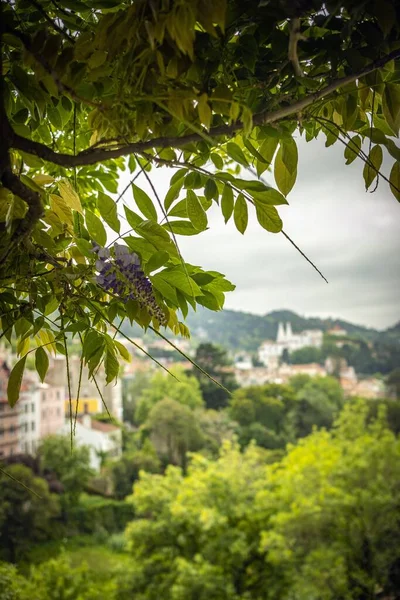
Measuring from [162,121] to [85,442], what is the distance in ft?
45.9

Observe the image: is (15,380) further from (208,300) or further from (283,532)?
(283,532)

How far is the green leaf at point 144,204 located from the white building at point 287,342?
2209cm

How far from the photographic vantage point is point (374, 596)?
6.96m

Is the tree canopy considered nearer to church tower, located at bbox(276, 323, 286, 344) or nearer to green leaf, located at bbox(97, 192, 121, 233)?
green leaf, located at bbox(97, 192, 121, 233)

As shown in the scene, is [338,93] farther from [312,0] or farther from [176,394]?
[176,394]

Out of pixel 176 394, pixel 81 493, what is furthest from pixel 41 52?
pixel 176 394

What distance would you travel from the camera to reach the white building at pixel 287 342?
2280cm

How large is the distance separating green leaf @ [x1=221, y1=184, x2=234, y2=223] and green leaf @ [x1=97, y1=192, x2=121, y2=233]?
0.08 m

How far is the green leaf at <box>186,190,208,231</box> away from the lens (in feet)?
1.25

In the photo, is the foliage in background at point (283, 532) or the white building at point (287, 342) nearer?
the foliage in background at point (283, 532)

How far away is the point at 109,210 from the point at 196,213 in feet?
0.20

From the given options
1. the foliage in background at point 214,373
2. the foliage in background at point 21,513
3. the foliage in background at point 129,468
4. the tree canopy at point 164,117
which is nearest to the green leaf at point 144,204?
the tree canopy at point 164,117

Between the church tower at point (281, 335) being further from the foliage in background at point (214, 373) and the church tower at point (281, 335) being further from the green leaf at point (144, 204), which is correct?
the green leaf at point (144, 204)

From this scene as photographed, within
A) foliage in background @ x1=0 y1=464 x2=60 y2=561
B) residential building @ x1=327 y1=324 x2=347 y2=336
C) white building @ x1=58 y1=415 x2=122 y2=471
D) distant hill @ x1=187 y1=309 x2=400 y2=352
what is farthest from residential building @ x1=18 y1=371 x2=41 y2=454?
residential building @ x1=327 y1=324 x2=347 y2=336
